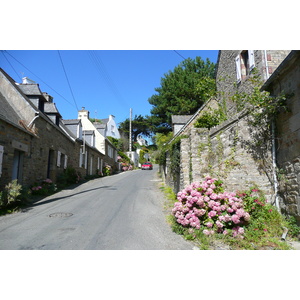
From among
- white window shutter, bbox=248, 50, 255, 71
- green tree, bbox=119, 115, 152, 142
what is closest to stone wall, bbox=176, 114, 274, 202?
white window shutter, bbox=248, 50, 255, 71

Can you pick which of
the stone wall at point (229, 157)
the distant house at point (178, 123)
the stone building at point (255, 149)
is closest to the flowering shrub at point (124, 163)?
the distant house at point (178, 123)

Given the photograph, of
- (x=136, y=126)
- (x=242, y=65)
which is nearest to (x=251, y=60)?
(x=242, y=65)

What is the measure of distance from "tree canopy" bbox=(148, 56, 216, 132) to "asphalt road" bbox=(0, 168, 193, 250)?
59.0ft

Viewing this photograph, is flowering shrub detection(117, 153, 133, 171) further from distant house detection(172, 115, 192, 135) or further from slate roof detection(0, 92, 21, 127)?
slate roof detection(0, 92, 21, 127)

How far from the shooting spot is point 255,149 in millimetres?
6152

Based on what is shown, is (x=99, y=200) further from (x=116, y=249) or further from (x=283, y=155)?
(x=283, y=155)

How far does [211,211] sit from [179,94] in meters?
21.5

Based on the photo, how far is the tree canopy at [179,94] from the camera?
977 inches

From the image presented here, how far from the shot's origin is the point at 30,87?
12.1 metres

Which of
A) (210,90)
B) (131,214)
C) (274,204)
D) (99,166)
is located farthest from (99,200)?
(99,166)

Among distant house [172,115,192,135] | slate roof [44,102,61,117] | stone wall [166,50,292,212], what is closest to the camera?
stone wall [166,50,292,212]

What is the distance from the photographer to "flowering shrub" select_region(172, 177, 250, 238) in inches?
200

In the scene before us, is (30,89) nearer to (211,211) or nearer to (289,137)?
(211,211)

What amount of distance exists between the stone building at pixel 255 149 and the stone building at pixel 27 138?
6547 millimetres
